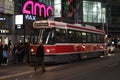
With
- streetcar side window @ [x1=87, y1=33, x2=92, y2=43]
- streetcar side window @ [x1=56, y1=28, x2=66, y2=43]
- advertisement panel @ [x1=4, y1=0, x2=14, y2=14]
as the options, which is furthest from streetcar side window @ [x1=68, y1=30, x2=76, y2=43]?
advertisement panel @ [x1=4, y1=0, x2=14, y2=14]

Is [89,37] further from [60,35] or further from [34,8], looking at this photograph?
[34,8]

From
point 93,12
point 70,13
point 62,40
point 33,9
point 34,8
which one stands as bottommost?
point 62,40

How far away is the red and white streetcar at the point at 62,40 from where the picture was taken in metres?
27.0

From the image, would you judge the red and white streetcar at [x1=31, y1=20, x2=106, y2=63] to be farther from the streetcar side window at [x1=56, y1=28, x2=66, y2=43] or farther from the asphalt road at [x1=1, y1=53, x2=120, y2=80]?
the asphalt road at [x1=1, y1=53, x2=120, y2=80]

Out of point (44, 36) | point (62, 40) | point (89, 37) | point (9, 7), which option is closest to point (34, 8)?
point (9, 7)

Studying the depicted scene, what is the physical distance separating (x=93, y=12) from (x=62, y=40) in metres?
62.5

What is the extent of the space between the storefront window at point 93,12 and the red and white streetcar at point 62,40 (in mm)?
52807

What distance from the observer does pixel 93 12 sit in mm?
89875

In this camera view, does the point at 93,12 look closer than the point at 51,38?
No

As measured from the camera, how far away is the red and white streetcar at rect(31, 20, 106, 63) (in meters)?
27.0

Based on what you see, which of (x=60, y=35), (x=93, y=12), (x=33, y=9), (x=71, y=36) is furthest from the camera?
(x=93, y=12)

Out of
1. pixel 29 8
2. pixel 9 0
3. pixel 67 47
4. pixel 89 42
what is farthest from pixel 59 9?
pixel 67 47

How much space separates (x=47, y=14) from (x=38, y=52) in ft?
87.2

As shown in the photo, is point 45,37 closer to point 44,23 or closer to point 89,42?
point 44,23
